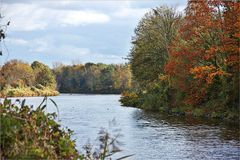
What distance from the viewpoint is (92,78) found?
382 feet

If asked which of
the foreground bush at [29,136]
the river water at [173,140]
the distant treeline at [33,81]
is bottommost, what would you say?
the river water at [173,140]

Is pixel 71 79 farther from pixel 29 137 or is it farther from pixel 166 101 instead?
pixel 29 137

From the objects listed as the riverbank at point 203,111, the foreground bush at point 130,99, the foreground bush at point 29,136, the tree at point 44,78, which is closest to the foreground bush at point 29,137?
the foreground bush at point 29,136

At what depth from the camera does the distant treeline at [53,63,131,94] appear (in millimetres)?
107375

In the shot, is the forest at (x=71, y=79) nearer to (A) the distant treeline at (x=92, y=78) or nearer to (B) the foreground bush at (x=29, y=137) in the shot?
(A) the distant treeline at (x=92, y=78)

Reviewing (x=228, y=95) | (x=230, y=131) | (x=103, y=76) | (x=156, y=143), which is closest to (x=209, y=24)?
(x=228, y=95)

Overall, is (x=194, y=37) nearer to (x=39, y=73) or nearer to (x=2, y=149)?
(x=2, y=149)

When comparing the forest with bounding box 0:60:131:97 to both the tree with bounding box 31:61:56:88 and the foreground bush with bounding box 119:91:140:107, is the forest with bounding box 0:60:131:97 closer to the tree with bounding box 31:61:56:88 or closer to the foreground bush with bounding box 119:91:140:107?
the tree with bounding box 31:61:56:88

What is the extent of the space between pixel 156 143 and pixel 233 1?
51.7 feet

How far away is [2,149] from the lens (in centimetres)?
550

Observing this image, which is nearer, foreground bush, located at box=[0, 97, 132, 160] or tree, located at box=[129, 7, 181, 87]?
foreground bush, located at box=[0, 97, 132, 160]

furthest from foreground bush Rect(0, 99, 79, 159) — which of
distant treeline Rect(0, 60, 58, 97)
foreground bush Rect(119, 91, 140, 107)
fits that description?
distant treeline Rect(0, 60, 58, 97)

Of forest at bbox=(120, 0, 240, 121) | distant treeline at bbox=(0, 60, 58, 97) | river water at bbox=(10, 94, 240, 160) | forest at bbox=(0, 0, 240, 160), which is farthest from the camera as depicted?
distant treeline at bbox=(0, 60, 58, 97)

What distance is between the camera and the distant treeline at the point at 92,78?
10738 centimetres
